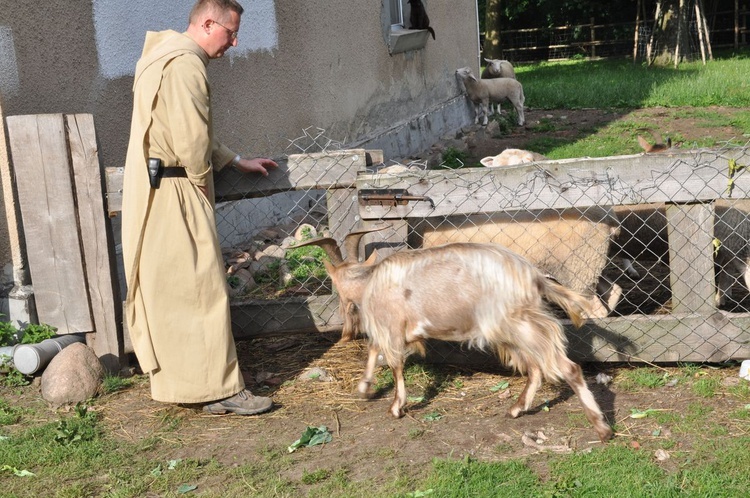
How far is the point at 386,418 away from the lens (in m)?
4.61

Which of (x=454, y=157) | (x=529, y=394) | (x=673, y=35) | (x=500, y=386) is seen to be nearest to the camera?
(x=529, y=394)

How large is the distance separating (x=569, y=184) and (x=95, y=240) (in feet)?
8.92

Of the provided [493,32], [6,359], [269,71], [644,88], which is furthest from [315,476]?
[493,32]

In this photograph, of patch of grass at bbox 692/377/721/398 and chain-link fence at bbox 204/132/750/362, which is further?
chain-link fence at bbox 204/132/750/362

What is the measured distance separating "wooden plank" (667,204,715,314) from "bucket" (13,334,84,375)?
11.6ft

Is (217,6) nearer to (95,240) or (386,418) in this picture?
(95,240)

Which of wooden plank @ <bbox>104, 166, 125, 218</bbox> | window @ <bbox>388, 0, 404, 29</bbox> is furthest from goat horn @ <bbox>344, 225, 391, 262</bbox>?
window @ <bbox>388, 0, 404, 29</bbox>

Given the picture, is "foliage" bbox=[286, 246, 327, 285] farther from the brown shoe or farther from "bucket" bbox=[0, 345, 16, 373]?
"bucket" bbox=[0, 345, 16, 373]

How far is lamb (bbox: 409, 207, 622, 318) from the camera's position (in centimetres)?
509

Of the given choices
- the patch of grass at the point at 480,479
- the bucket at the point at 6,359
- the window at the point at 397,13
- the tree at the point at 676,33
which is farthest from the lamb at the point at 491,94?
the patch of grass at the point at 480,479

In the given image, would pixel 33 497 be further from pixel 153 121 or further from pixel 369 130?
pixel 369 130

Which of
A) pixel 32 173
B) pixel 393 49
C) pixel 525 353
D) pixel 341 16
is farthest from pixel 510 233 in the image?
pixel 393 49

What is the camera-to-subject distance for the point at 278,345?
580 centimetres

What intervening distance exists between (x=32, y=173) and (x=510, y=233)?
2.75m
